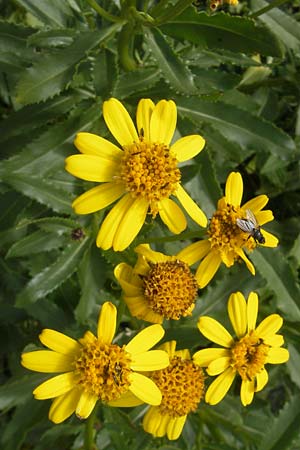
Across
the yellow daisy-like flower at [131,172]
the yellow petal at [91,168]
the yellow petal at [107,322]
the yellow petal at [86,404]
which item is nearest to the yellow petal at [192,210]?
the yellow daisy-like flower at [131,172]

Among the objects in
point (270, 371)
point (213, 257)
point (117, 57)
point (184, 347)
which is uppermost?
point (117, 57)

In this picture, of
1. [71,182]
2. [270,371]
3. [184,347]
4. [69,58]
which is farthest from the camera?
[270,371]

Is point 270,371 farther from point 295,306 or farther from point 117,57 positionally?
point 117,57

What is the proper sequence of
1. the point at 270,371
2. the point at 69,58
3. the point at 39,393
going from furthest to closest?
the point at 270,371 → the point at 69,58 → the point at 39,393

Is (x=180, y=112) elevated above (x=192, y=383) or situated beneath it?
elevated above

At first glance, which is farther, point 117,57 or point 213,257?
point 117,57

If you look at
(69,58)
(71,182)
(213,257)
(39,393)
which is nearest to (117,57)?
(69,58)
